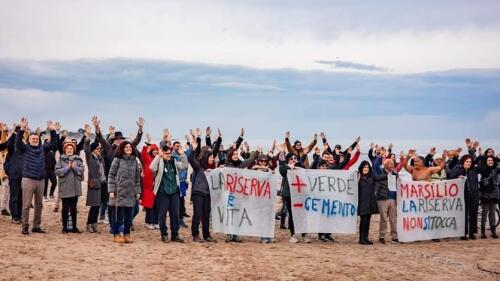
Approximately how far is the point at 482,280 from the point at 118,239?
6968 mm

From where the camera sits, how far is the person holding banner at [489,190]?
15.2 m

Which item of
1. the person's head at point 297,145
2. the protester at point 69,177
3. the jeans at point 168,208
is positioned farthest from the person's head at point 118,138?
the person's head at point 297,145

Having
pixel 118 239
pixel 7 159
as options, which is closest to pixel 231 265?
pixel 118 239

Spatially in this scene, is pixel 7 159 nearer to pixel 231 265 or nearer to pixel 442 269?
pixel 231 265

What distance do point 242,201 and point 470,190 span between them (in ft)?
19.7

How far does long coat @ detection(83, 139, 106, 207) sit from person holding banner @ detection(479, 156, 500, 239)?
945 cm

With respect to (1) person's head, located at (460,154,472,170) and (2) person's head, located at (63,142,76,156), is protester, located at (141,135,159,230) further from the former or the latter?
(1) person's head, located at (460,154,472,170)

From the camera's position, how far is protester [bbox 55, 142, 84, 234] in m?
12.6

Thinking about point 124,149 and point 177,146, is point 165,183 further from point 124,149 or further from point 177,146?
point 177,146

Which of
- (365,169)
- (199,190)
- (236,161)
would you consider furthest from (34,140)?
(365,169)

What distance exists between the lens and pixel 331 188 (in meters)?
13.9

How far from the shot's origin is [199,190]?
12.7 metres

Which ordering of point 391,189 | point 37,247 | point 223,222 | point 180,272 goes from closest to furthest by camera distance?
1. point 180,272
2. point 37,247
3. point 223,222
4. point 391,189

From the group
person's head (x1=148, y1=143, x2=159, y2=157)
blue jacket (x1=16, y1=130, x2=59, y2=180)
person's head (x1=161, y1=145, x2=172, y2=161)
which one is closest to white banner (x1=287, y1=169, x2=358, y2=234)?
person's head (x1=161, y1=145, x2=172, y2=161)
